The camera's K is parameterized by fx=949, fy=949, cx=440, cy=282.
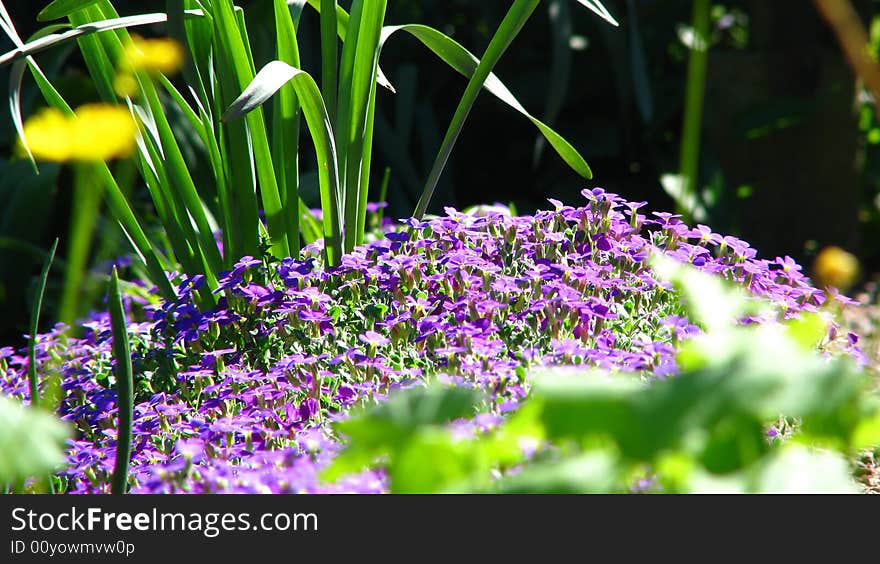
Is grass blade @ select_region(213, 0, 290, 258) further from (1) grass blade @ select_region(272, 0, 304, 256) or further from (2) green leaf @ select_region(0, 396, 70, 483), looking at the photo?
(2) green leaf @ select_region(0, 396, 70, 483)

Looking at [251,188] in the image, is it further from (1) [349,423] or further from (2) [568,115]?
(2) [568,115]

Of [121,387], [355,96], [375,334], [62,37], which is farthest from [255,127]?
[121,387]

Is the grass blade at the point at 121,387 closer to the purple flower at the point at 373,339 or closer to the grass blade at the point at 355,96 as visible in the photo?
the purple flower at the point at 373,339

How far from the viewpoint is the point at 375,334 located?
1474 millimetres

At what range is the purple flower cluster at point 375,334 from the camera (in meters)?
1.34

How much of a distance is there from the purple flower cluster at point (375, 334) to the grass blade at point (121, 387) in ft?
0.25

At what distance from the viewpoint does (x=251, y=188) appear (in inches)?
76.9

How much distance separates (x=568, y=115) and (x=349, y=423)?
11.7ft

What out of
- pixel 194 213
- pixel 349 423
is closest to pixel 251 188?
pixel 194 213

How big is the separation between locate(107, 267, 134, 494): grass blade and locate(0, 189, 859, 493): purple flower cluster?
0.08m

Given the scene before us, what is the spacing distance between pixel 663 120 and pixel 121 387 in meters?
3.20

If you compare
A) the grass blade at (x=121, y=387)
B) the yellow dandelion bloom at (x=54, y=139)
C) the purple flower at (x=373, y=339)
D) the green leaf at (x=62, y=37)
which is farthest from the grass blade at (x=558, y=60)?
the yellow dandelion bloom at (x=54, y=139)
